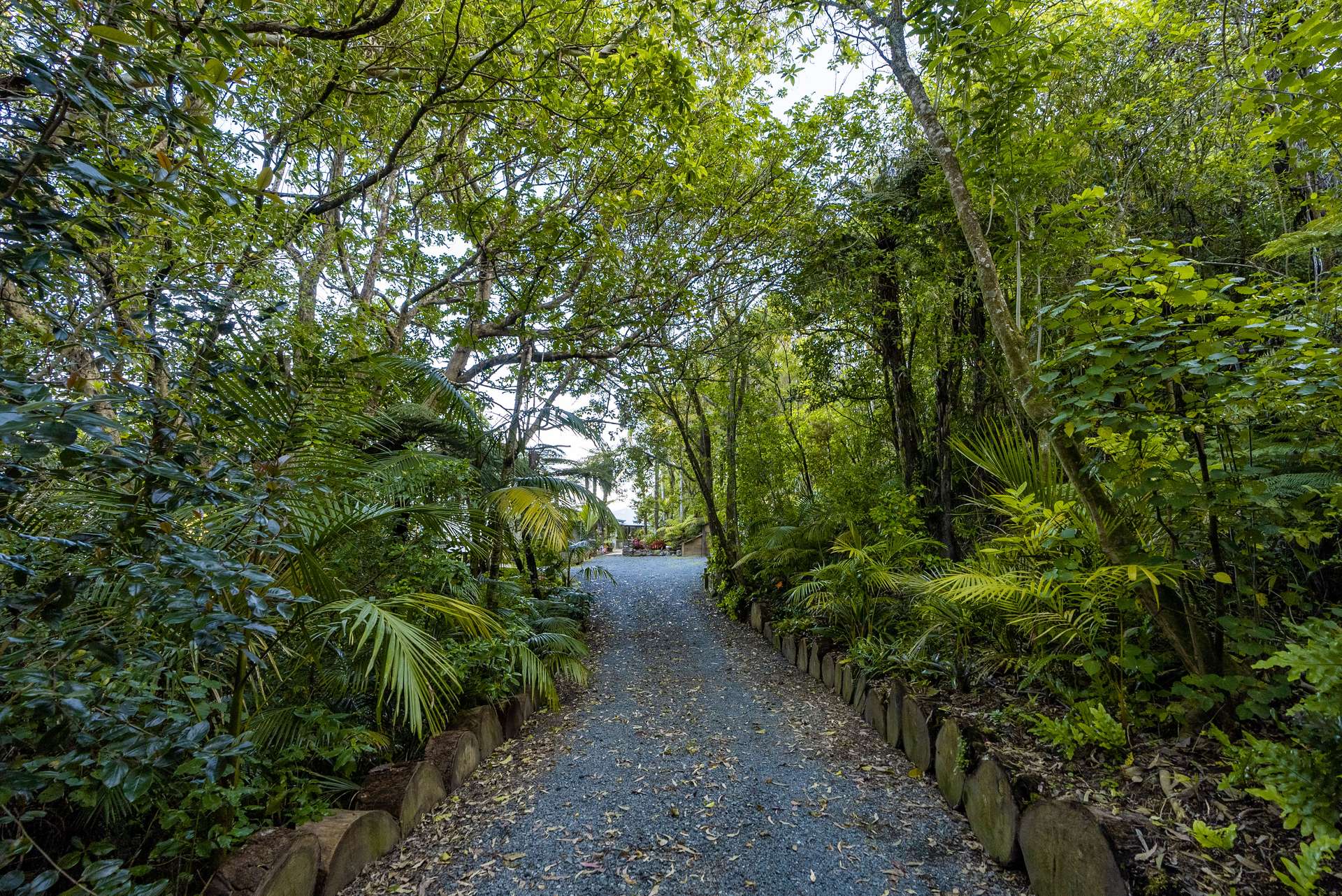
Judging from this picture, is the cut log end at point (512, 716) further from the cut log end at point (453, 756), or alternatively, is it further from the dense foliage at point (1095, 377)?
the dense foliage at point (1095, 377)

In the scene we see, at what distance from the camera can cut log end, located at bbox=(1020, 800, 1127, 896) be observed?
1.61 metres

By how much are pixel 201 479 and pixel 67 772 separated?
0.78 metres

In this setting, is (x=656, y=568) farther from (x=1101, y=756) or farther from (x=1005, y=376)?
(x=1101, y=756)

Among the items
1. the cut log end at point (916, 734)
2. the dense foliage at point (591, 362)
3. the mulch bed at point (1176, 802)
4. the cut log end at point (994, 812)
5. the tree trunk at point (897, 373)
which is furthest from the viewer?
the tree trunk at point (897, 373)

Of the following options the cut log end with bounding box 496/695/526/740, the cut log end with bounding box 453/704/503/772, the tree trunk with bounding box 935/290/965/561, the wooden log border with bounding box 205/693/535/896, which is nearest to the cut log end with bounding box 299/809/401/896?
the wooden log border with bounding box 205/693/535/896

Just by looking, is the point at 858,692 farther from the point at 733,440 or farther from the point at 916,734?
the point at 733,440

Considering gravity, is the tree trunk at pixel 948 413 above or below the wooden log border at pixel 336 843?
above

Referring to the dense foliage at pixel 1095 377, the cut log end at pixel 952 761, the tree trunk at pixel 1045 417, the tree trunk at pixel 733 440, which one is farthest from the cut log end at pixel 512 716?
the tree trunk at pixel 733 440

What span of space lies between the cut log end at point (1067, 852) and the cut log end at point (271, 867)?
252 cm

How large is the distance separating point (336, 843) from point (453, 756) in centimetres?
91

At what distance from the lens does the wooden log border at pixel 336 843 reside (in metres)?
1.67

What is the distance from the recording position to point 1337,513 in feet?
5.12

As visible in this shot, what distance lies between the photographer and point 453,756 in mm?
2852

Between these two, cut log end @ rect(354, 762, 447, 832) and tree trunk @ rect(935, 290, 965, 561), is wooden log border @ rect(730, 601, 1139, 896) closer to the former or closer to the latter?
tree trunk @ rect(935, 290, 965, 561)
